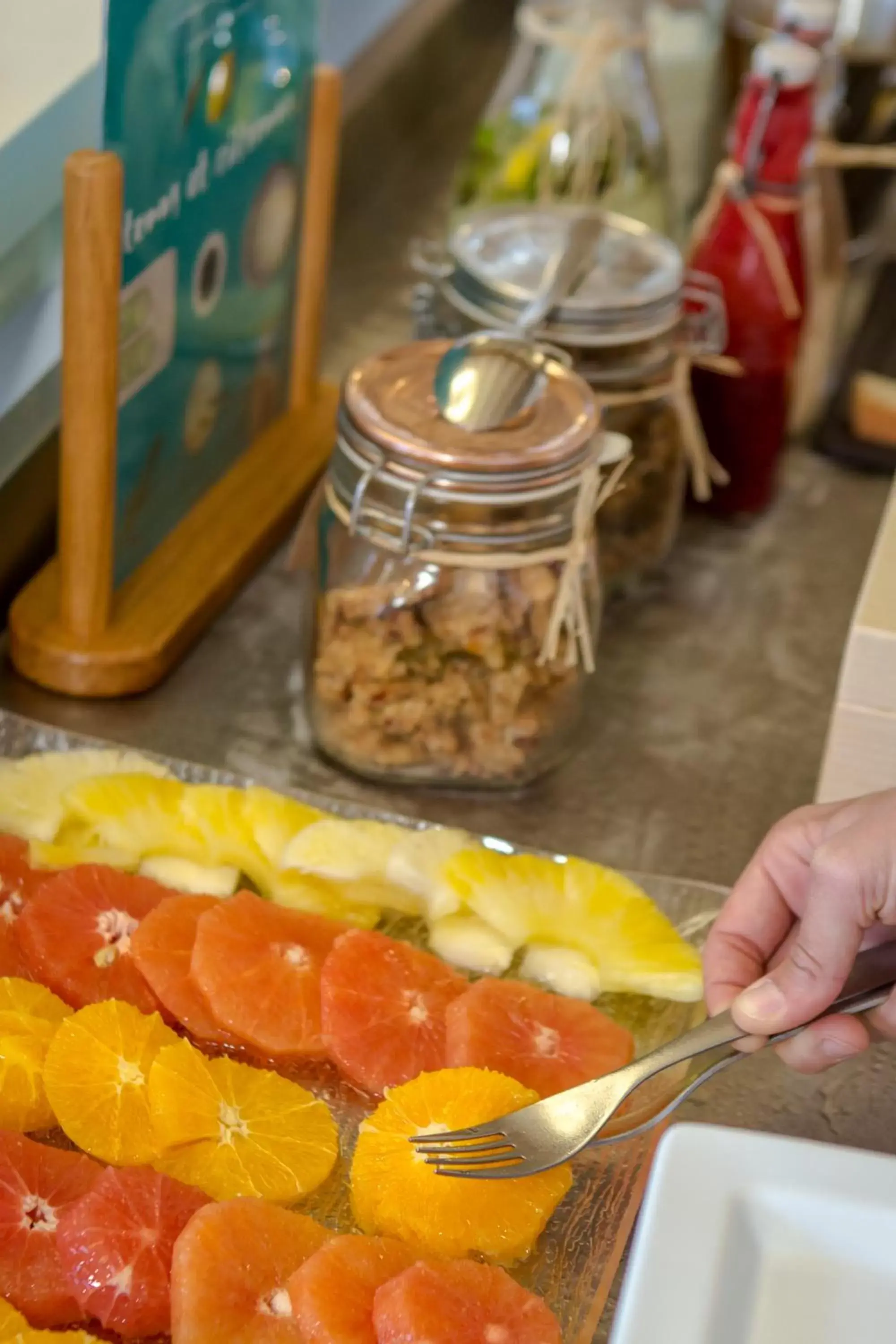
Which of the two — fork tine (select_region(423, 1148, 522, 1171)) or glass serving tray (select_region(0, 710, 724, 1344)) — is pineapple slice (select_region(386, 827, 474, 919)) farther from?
fork tine (select_region(423, 1148, 522, 1171))

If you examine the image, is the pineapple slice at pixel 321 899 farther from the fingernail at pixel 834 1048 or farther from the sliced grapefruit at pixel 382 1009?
the fingernail at pixel 834 1048

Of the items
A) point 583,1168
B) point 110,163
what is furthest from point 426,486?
point 583,1168

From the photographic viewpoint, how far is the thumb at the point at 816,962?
65cm

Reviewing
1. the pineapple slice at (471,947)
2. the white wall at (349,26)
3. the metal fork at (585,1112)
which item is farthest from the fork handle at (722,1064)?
the white wall at (349,26)

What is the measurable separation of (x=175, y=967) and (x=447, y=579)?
24cm

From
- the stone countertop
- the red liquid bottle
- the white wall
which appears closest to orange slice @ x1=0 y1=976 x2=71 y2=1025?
the stone countertop

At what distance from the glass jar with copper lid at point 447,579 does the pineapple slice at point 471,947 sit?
13cm

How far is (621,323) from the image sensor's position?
972mm

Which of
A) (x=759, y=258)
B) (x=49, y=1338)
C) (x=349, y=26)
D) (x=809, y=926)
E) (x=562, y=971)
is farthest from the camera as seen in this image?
(x=349, y=26)

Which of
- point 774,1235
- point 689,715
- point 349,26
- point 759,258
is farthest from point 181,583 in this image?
point 349,26

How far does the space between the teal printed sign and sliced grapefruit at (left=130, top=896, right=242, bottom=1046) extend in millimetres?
276

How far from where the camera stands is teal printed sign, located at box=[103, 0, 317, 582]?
2.75 ft

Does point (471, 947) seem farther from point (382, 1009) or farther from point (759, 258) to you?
point (759, 258)

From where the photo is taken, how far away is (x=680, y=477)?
1071 mm
